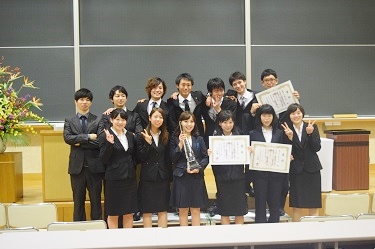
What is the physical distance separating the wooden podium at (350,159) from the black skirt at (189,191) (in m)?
1.92

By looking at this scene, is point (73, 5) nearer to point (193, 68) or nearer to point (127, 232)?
→ point (193, 68)

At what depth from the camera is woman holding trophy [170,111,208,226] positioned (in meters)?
4.54

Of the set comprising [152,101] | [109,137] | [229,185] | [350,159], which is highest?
[152,101]

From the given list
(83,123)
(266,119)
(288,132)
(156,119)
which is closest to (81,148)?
(83,123)

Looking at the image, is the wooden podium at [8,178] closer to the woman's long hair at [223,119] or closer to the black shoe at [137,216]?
the black shoe at [137,216]

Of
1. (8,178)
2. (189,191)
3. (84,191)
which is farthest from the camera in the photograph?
(8,178)

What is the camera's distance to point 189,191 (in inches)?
181

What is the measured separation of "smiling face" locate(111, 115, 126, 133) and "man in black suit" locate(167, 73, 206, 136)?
0.51 metres

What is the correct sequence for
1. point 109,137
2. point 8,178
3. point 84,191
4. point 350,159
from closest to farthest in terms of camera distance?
point 109,137 → point 84,191 → point 8,178 → point 350,159

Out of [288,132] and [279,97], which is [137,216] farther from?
[279,97]

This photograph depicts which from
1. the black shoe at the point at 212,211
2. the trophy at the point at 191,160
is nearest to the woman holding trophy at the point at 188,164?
the trophy at the point at 191,160

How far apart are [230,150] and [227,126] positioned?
0.73 ft

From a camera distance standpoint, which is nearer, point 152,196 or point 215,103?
point 152,196

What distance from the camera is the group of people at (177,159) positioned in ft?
15.0
